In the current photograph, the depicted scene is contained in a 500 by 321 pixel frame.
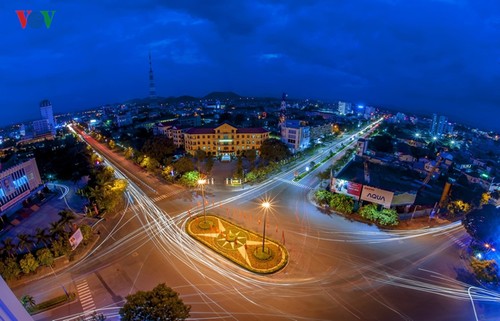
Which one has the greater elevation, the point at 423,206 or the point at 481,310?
the point at 423,206

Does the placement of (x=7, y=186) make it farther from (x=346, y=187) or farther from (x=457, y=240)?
(x=457, y=240)

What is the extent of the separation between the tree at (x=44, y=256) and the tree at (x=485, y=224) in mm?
42236

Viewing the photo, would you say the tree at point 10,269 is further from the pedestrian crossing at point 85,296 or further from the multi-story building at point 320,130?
the multi-story building at point 320,130

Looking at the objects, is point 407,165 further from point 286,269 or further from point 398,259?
point 286,269

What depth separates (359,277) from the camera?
22.4 meters

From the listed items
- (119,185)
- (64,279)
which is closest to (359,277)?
(64,279)

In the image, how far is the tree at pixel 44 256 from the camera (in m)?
22.2

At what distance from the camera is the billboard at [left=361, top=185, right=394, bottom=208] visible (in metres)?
30.9

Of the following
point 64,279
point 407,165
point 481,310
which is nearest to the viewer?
point 481,310

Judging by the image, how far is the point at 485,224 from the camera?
24938 millimetres

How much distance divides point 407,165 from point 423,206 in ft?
78.1

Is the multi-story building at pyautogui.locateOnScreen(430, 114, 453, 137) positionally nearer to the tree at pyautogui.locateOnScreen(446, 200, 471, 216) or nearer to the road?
the tree at pyautogui.locateOnScreen(446, 200, 471, 216)

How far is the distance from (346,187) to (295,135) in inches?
1314

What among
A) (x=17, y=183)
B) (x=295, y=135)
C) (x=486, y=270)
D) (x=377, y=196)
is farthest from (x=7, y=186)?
(x=295, y=135)
